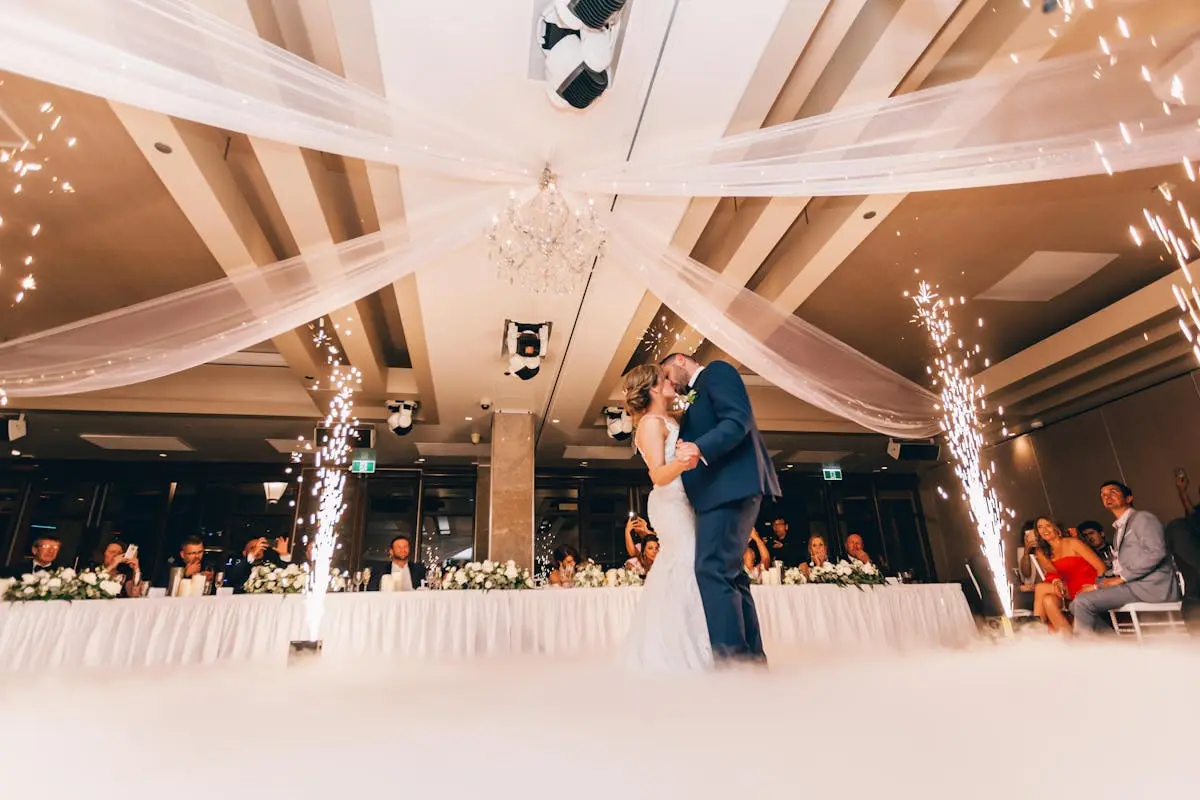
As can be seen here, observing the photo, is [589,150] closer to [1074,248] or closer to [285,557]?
[1074,248]

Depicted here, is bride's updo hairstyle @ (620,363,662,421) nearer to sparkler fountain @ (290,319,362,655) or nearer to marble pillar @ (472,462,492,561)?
sparkler fountain @ (290,319,362,655)

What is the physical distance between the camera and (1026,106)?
2.14 metres

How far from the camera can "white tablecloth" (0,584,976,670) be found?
154 inches

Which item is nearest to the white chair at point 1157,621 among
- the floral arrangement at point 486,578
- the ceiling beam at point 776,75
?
the ceiling beam at point 776,75

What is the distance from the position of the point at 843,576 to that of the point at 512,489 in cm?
385

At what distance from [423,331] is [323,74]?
11.5 ft

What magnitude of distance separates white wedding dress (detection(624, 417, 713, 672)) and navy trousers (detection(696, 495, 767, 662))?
5 cm

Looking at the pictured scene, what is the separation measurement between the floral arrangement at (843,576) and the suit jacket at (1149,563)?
1.58 metres

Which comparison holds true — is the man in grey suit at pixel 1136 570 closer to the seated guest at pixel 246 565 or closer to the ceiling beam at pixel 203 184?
the ceiling beam at pixel 203 184

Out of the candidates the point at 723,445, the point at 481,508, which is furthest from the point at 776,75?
the point at 481,508

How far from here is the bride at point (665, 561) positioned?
2.18 metres

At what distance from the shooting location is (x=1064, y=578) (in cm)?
→ 532

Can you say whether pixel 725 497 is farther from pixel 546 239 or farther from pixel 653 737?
pixel 546 239

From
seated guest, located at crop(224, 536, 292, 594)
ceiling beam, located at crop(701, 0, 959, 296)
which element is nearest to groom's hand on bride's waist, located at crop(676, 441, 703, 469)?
ceiling beam, located at crop(701, 0, 959, 296)
